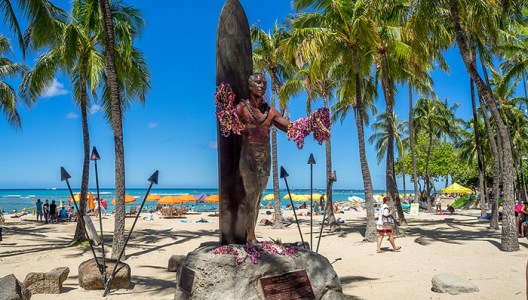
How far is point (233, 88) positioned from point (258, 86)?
495mm

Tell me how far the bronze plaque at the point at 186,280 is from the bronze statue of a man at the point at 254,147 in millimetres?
912

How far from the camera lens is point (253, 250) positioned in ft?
16.4

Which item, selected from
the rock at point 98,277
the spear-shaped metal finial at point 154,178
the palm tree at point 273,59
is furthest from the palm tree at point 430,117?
the spear-shaped metal finial at point 154,178

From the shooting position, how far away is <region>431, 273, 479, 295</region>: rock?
723 cm

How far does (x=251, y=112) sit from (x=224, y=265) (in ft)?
6.35

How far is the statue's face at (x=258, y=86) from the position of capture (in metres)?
5.41

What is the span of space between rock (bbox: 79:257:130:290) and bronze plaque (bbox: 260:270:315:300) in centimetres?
458

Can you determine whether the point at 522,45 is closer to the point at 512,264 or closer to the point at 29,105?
the point at 512,264

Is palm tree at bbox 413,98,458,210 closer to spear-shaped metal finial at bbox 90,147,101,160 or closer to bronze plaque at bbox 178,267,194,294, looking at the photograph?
spear-shaped metal finial at bbox 90,147,101,160

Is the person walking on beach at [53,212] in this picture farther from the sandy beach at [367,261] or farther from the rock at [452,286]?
the rock at [452,286]

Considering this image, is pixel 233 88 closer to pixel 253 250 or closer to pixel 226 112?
pixel 226 112

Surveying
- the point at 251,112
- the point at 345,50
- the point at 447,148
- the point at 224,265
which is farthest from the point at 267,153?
the point at 447,148

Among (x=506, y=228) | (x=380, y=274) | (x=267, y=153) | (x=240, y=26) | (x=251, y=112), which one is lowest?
(x=380, y=274)

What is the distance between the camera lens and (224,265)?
4.79 meters
